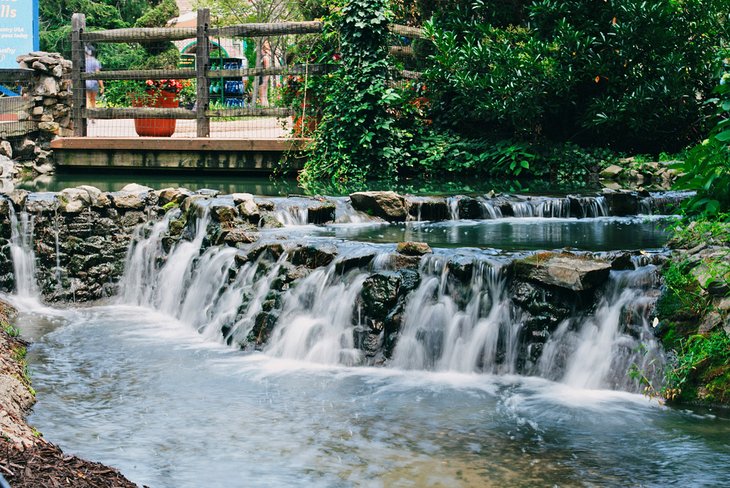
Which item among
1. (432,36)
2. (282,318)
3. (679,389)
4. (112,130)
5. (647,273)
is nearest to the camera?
(679,389)

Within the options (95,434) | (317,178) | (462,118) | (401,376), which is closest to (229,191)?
(317,178)

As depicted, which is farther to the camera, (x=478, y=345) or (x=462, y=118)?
(x=462, y=118)

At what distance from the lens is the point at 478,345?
24.8ft

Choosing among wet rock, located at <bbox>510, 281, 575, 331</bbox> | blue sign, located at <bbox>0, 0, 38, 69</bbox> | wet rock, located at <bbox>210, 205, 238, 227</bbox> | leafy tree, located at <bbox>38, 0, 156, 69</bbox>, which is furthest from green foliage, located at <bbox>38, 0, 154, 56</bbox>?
wet rock, located at <bbox>510, 281, 575, 331</bbox>

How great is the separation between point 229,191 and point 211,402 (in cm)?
746

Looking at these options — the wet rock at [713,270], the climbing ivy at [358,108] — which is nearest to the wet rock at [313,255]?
the wet rock at [713,270]

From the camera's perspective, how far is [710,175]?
7.89 m

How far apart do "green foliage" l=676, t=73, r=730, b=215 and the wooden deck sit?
919 centimetres

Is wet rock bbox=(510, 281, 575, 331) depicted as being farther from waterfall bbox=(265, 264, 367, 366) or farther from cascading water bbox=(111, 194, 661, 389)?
waterfall bbox=(265, 264, 367, 366)

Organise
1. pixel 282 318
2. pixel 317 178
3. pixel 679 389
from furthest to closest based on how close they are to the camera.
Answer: pixel 317 178, pixel 282 318, pixel 679 389

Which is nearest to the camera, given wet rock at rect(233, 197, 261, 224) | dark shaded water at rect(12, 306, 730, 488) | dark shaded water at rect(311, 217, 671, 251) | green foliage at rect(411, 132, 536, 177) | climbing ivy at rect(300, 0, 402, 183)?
dark shaded water at rect(12, 306, 730, 488)

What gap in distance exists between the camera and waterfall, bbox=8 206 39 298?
10.9 meters

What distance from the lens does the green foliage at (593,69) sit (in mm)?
15758

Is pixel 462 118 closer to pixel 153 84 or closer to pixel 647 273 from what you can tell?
pixel 153 84
